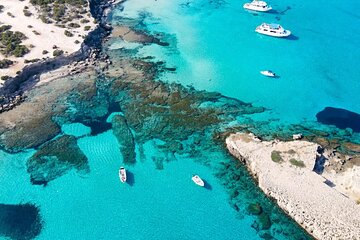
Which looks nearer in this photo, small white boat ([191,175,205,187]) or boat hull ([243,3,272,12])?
small white boat ([191,175,205,187])

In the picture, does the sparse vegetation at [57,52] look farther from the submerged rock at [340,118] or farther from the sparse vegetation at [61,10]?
the submerged rock at [340,118]

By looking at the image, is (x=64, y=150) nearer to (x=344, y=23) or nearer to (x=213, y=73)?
(x=213, y=73)

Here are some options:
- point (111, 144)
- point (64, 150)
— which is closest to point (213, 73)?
point (111, 144)

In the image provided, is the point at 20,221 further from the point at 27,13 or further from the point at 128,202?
the point at 27,13

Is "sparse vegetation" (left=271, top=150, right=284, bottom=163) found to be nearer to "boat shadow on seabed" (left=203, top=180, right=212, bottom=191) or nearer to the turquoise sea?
the turquoise sea

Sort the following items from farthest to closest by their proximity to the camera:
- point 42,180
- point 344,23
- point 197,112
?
point 344,23 < point 197,112 < point 42,180

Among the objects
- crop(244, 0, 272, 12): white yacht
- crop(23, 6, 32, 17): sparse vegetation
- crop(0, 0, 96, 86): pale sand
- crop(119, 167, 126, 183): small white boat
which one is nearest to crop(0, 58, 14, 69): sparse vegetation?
crop(0, 0, 96, 86): pale sand

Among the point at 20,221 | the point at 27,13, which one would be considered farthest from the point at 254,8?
the point at 20,221
